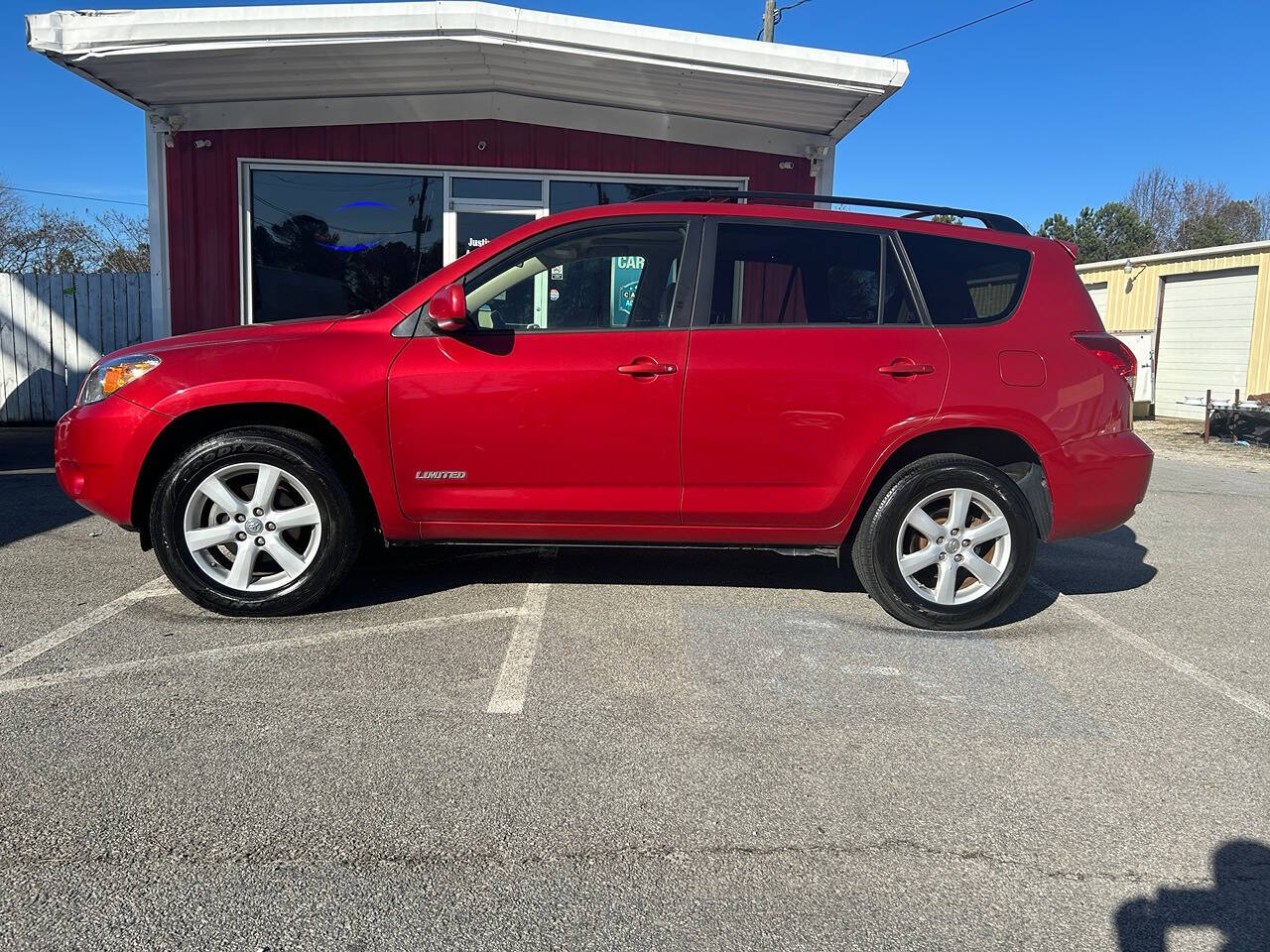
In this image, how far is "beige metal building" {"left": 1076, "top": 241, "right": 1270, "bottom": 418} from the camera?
1728 cm

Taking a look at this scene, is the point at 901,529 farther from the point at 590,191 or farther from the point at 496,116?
the point at 496,116

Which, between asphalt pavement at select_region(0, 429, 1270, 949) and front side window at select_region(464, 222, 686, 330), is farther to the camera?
front side window at select_region(464, 222, 686, 330)

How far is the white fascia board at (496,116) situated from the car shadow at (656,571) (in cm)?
487

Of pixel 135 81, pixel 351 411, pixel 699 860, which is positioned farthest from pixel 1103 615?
pixel 135 81

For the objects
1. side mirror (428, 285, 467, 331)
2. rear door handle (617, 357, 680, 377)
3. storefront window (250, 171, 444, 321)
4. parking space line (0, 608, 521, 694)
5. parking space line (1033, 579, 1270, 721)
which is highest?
storefront window (250, 171, 444, 321)

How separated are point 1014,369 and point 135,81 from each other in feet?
24.3

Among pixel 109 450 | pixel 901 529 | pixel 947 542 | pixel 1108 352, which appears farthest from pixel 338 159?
pixel 1108 352

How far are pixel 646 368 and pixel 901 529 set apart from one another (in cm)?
139

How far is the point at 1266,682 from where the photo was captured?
3773mm

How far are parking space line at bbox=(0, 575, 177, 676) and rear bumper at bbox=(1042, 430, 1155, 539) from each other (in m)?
4.34

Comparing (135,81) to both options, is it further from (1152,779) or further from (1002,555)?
(1152,779)

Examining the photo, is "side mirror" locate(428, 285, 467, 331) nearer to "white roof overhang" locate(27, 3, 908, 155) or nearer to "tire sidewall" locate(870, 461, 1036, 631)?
"tire sidewall" locate(870, 461, 1036, 631)

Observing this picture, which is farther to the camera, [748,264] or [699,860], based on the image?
[748,264]

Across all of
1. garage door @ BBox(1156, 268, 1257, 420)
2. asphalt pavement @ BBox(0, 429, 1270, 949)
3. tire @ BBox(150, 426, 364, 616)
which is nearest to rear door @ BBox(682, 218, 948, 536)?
asphalt pavement @ BBox(0, 429, 1270, 949)
